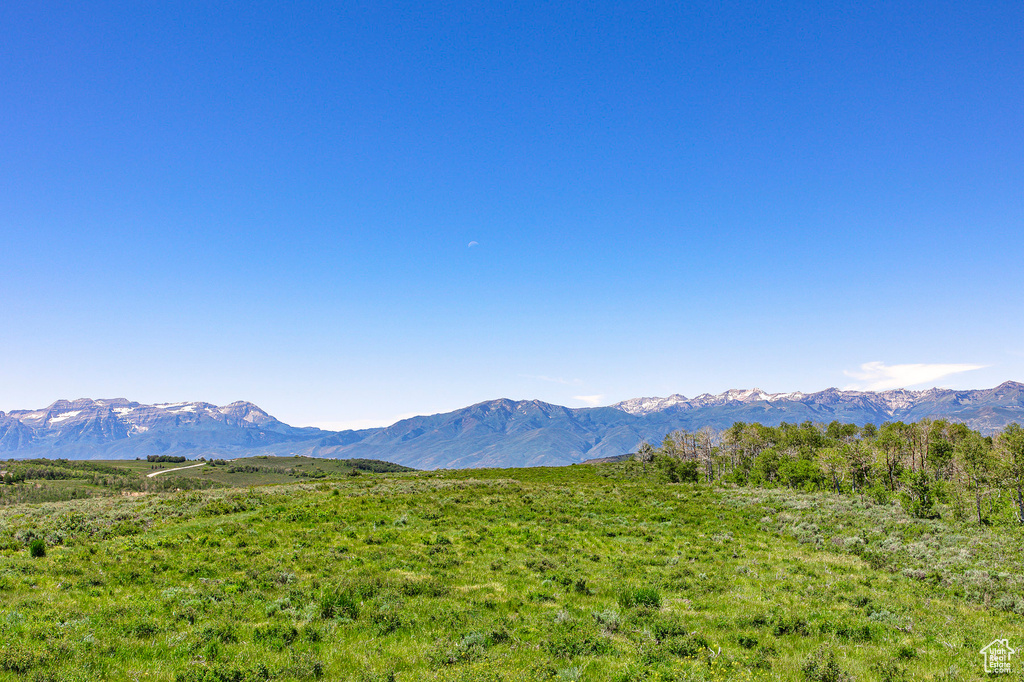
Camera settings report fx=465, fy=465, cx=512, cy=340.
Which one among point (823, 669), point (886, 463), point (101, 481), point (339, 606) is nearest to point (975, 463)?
point (886, 463)

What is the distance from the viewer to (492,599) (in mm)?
16203

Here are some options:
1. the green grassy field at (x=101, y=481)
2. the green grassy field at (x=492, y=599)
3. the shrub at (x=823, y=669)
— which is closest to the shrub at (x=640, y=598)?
the green grassy field at (x=492, y=599)

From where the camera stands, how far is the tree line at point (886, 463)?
47469 mm

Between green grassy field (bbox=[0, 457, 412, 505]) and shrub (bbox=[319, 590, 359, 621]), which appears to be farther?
green grassy field (bbox=[0, 457, 412, 505])

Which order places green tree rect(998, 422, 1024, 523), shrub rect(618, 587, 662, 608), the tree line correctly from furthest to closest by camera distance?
the tree line < green tree rect(998, 422, 1024, 523) < shrub rect(618, 587, 662, 608)

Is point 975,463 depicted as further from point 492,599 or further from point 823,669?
point 492,599

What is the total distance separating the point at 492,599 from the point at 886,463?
89460mm

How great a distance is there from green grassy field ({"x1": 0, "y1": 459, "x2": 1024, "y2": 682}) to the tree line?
23.4 metres

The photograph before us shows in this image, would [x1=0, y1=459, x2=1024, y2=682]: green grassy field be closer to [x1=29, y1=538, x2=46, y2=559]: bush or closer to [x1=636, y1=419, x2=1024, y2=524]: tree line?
[x1=29, y1=538, x2=46, y2=559]: bush

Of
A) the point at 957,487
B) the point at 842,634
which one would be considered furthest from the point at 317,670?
the point at 957,487

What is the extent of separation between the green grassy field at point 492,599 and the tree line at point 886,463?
2335cm

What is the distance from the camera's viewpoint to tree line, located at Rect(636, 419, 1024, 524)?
47.5 metres

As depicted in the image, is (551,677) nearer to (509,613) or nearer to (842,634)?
(509,613)

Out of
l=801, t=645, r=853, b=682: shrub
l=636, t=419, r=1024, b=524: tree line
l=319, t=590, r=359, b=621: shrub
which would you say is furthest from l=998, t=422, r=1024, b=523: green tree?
l=319, t=590, r=359, b=621: shrub
